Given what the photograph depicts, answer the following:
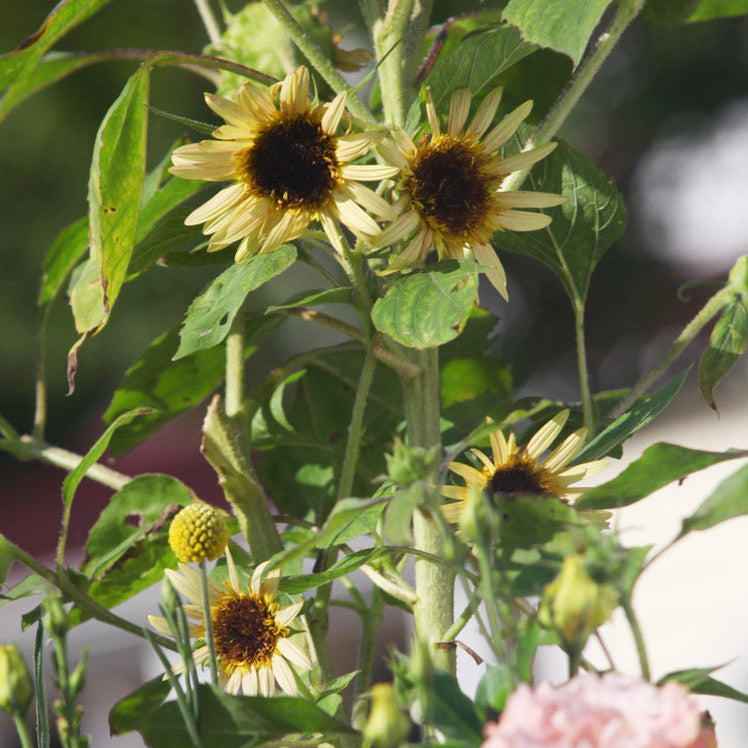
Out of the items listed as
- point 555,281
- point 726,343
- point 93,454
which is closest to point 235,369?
point 93,454

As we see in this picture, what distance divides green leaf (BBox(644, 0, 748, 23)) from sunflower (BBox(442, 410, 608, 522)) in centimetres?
16

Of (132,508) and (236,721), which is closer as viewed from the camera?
(236,721)

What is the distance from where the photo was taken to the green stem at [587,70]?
0.27 meters

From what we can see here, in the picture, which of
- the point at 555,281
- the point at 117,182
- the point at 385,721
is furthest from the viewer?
the point at 555,281

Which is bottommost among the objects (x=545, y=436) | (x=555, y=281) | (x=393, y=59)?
(x=545, y=436)

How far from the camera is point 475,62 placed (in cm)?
26

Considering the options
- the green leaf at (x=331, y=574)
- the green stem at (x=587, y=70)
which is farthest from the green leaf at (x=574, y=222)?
the green leaf at (x=331, y=574)

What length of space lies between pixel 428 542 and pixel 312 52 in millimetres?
152

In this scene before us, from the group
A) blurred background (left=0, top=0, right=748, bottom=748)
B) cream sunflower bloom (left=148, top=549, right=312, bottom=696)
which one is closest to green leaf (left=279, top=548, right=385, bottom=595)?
cream sunflower bloom (left=148, top=549, right=312, bottom=696)

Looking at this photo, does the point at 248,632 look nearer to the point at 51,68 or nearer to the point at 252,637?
the point at 252,637

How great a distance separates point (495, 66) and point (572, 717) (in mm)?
187

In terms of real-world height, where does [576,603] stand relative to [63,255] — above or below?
below

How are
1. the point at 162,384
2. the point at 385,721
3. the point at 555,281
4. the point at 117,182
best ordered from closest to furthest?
the point at 385,721 < the point at 117,182 < the point at 162,384 < the point at 555,281

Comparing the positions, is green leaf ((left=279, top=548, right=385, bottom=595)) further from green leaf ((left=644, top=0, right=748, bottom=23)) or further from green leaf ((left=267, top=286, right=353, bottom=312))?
green leaf ((left=644, top=0, right=748, bottom=23))
